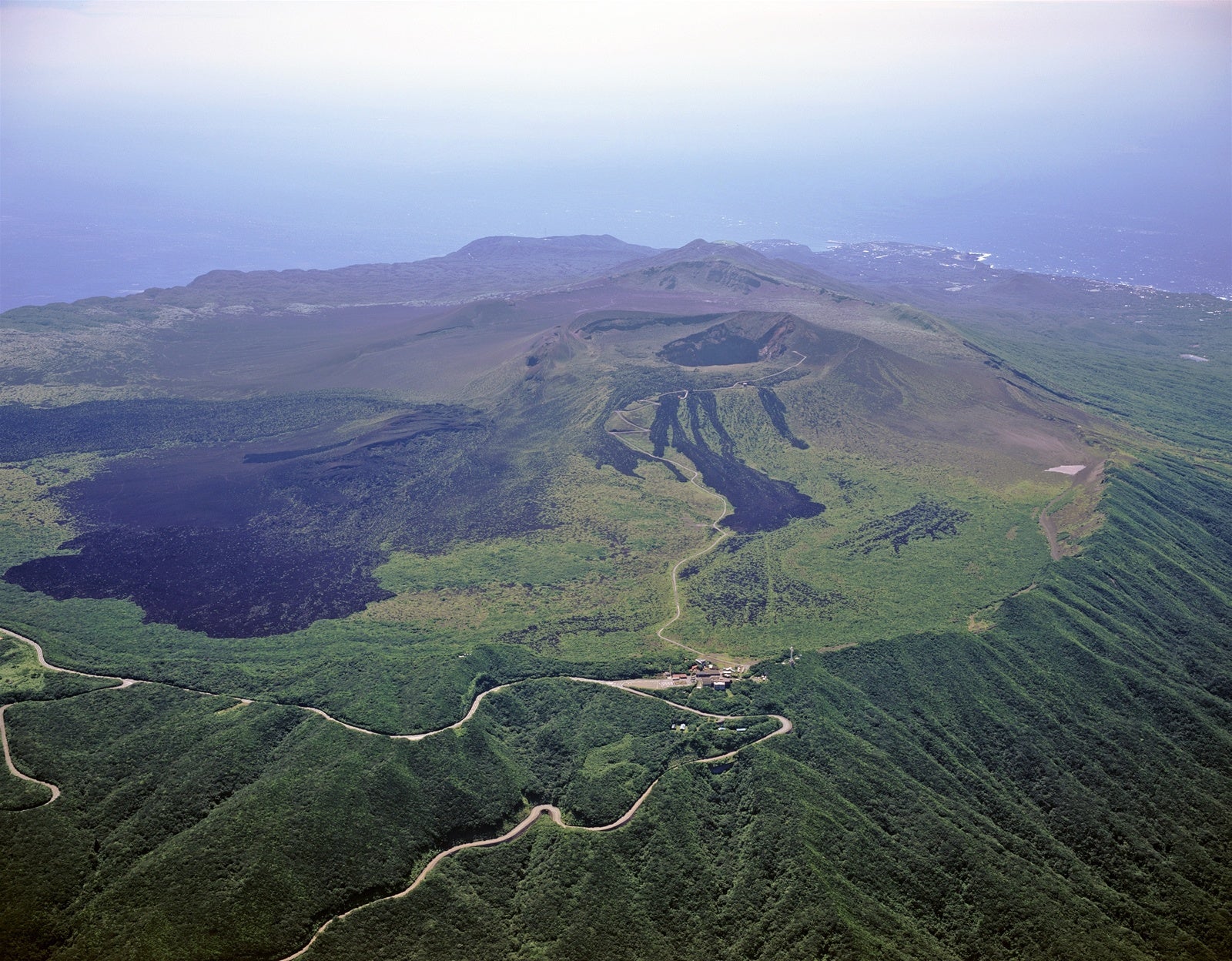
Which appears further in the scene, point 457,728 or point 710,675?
point 710,675

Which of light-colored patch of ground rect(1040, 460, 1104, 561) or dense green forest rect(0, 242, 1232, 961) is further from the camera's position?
light-colored patch of ground rect(1040, 460, 1104, 561)

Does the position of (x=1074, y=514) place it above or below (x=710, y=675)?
above

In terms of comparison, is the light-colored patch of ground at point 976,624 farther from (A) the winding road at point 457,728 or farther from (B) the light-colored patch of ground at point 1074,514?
(A) the winding road at point 457,728

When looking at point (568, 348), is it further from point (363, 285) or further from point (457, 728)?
point (457, 728)

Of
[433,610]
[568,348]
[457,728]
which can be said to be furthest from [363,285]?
[457,728]

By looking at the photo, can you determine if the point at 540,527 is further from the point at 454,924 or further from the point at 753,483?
the point at 454,924

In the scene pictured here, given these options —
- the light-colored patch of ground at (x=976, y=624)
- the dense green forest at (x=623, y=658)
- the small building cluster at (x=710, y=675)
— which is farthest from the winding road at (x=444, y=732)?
the light-colored patch of ground at (x=976, y=624)

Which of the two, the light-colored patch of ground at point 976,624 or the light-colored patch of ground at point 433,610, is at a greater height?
the light-colored patch of ground at point 976,624

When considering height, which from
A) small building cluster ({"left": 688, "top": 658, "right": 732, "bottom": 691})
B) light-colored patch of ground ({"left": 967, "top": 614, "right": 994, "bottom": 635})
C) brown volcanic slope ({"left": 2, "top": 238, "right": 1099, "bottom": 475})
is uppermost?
brown volcanic slope ({"left": 2, "top": 238, "right": 1099, "bottom": 475})

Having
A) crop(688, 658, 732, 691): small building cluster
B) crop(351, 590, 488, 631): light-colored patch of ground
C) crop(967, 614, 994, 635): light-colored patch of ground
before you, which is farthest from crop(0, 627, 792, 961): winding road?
crop(967, 614, 994, 635): light-colored patch of ground

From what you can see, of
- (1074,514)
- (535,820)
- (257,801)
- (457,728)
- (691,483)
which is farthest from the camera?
(691,483)

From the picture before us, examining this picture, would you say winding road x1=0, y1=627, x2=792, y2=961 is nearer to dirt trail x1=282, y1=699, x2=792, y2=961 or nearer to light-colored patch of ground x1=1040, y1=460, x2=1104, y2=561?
dirt trail x1=282, y1=699, x2=792, y2=961

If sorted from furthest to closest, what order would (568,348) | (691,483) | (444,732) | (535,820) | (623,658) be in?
(568,348) → (691,483) → (623,658) → (444,732) → (535,820)
